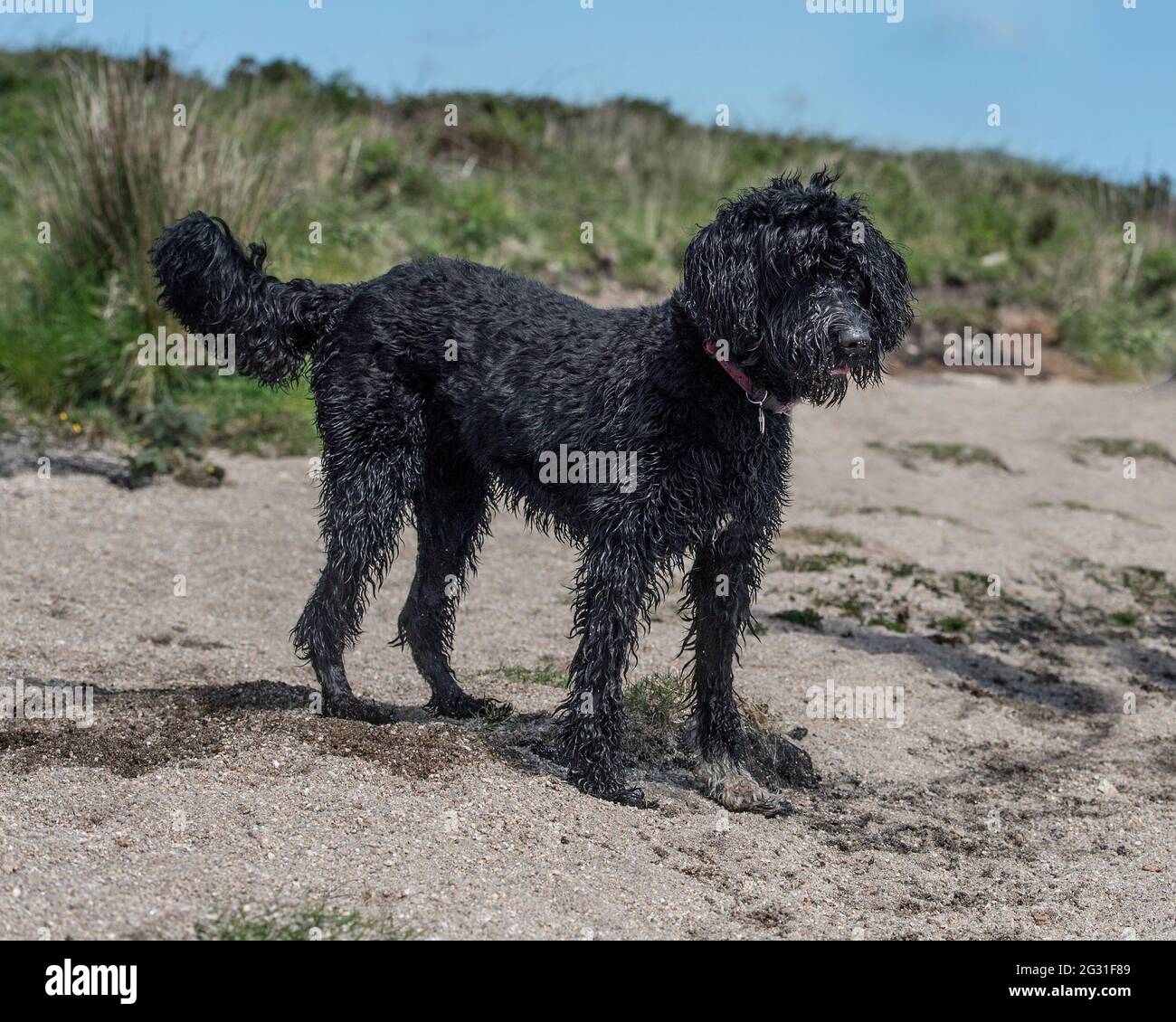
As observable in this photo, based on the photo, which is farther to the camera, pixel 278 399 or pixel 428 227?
pixel 428 227

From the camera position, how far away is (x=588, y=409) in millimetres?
5137

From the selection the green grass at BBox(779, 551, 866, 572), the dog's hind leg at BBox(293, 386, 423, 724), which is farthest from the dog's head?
the green grass at BBox(779, 551, 866, 572)

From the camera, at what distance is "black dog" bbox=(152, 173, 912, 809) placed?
4707 mm

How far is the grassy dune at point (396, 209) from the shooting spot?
10.9m

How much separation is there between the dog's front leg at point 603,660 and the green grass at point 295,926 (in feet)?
4.58

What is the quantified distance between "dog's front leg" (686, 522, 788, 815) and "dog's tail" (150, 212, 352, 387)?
1.92m

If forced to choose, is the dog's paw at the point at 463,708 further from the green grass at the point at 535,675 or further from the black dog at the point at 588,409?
the green grass at the point at 535,675

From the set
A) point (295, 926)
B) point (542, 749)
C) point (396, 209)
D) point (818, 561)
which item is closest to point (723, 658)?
point (542, 749)

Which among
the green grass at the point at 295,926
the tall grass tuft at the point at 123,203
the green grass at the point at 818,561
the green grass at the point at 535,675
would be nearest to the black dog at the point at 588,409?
the green grass at the point at 535,675

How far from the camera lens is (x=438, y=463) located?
19.3ft

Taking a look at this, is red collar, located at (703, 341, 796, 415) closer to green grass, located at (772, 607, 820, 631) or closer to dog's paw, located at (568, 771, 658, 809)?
dog's paw, located at (568, 771, 658, 809)
